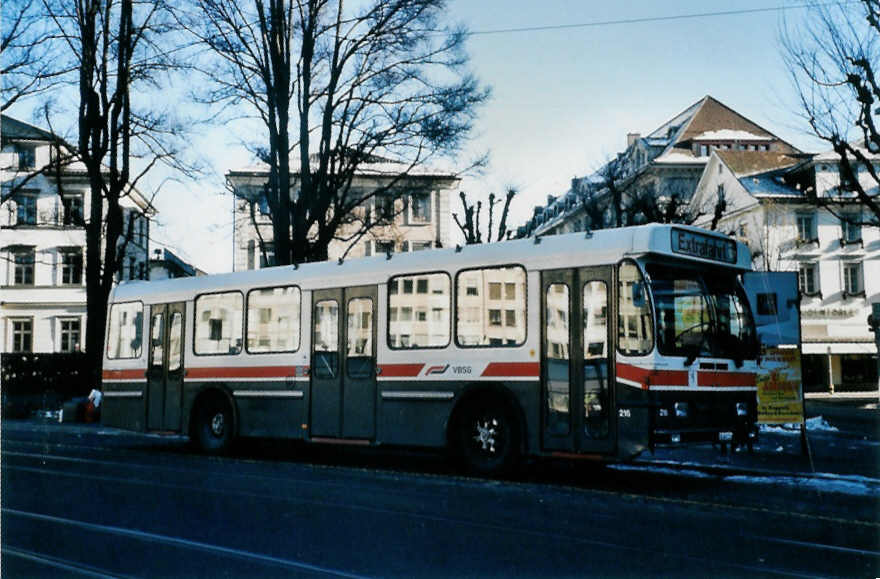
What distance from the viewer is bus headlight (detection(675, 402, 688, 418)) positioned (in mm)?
10656

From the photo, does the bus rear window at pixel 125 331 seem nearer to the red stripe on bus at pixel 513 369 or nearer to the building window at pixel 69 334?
the red stripe on bus at pixel 513 369

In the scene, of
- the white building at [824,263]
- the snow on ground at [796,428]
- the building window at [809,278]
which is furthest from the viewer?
the building window at [809,278]

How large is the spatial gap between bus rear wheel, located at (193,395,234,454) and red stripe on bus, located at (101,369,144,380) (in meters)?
1.63

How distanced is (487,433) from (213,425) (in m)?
6.05

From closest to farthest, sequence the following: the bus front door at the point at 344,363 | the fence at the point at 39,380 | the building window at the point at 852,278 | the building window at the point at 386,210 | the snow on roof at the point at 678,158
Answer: the bus front door at the point at 344,363 < the building window at the point at 386,210 < the fence at the point at 39,380 < the building window at the point at 852,278 < the snow on roof at the point at 678,158

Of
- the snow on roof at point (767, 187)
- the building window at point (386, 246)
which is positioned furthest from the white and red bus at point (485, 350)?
the snow on roof at point (767, 187)

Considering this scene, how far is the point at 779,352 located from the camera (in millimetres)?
15414

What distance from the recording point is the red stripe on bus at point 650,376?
1052 cm

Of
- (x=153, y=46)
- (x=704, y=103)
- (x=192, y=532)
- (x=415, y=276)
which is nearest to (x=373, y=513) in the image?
(x=192, y=532)

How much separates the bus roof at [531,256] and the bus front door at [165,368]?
111cm

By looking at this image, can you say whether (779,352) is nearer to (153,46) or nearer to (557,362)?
(557,362)

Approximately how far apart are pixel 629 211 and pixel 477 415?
2378 cm

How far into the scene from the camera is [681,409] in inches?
421

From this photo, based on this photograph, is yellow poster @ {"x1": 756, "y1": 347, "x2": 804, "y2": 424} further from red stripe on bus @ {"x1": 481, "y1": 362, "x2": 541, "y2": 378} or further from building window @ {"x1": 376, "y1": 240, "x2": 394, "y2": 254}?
building window @ {"x1": 376, "y1": 240, "x2": 394, "y2": 254}
